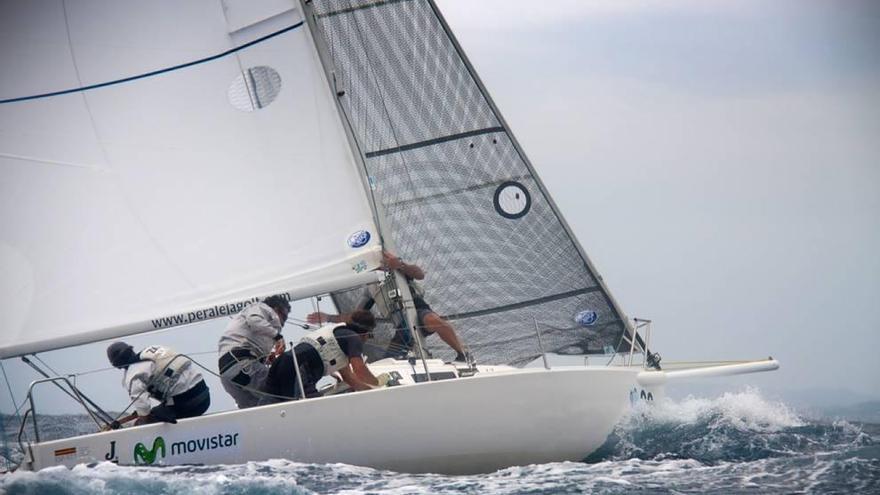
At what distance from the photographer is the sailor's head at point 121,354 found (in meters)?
7.46

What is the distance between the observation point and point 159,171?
27.4 ft

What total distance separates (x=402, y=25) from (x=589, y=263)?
214 cm

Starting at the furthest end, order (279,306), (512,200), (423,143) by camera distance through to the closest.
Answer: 1. (423,143)
2. (512,200)
3. (279,306)

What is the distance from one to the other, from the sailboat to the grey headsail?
0.02 meters

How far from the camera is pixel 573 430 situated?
741cm

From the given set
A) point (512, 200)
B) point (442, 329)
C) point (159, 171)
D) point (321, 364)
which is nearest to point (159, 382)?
point (321, 364)

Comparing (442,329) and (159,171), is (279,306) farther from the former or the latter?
(159,171)

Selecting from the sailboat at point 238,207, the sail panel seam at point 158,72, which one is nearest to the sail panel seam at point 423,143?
the sailboat at point 238,207

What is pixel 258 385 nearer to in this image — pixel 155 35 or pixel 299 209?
pixel 299 209

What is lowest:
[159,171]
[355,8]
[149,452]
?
[149,452]

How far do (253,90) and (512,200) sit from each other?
1.95 metres

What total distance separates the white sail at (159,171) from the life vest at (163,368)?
0.73m

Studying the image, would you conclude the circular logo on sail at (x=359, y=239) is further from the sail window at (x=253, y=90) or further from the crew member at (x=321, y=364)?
the sail window at (x=253, y=90)

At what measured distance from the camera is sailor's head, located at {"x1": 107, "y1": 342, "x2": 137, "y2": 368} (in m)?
7.46
